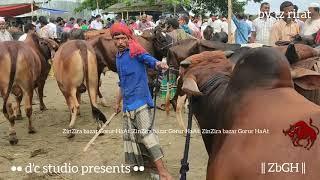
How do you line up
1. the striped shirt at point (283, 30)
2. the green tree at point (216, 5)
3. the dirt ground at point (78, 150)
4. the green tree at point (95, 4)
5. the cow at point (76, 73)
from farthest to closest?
1. the green tree at point (216, 5)
2. the green tree at point (95, 4)
3. the striped shirt at point (283, 30)
4. the cow at point (76, 73)
5. the dirt ground at point (78, 150)

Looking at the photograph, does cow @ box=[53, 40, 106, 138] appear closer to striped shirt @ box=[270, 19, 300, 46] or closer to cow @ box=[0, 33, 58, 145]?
cow @ box=[0, 33, 58, 145]

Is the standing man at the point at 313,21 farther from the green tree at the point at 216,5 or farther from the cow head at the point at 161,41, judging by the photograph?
the green tree at the point at 216,5

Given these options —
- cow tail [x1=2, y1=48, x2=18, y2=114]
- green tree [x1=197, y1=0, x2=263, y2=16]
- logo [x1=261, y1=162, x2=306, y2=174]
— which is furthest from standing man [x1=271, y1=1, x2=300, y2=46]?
green tree [x1=197, y1=0, x2=263, y2=16]

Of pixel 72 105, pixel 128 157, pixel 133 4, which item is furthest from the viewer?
pixel 133 4

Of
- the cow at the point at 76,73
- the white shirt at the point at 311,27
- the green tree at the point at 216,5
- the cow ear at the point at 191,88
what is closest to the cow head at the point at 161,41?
the cow at the point at 76,73

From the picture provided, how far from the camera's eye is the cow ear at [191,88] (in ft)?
7.91

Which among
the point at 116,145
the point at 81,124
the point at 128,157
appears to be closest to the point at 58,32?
the point at 81,124

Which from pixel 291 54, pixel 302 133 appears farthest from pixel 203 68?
pixel 291 54

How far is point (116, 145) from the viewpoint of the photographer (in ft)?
20.4

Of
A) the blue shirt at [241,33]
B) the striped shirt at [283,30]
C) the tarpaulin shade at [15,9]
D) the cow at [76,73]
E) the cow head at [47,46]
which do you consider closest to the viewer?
the cow at [76,73]

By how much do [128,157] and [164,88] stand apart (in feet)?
14.6

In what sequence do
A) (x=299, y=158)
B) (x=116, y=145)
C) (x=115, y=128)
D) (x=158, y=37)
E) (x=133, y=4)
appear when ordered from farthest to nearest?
(x=133, y=4) < (x=158, y=37) < (x=115, y=128) < (x=116, y=145) < (x=299, y=158)

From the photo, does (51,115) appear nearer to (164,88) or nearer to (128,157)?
(164,88)

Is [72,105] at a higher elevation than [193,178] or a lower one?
higher
